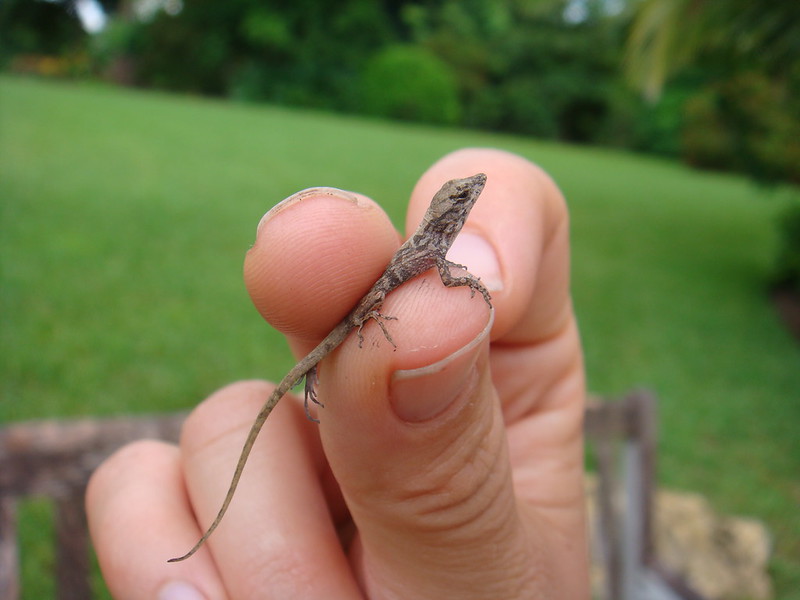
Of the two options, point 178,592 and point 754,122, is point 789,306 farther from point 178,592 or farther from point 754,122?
point 178,592

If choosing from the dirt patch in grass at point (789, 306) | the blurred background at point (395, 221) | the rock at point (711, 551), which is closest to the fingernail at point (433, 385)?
the blurred background at point (395, 221)

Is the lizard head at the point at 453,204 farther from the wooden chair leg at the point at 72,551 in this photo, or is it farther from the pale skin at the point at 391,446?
the wooden chair leg at the point at 72,551

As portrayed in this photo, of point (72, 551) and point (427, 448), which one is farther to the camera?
point (72, 551)

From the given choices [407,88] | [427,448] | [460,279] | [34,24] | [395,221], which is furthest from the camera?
[407,88]

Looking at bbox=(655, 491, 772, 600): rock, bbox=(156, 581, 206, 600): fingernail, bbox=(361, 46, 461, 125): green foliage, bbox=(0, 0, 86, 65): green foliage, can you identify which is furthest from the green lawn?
bbox=(361, 46, 461, 125): green foliage

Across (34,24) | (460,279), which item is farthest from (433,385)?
(34,24)

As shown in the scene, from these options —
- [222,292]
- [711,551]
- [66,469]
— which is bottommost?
[711,551]

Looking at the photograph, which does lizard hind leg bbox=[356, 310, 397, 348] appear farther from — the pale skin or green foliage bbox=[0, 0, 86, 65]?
green foliage bbox=[0, 0, 86, 65]

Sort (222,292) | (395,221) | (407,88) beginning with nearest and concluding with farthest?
(222,292) < (395,221) < (407,88)
